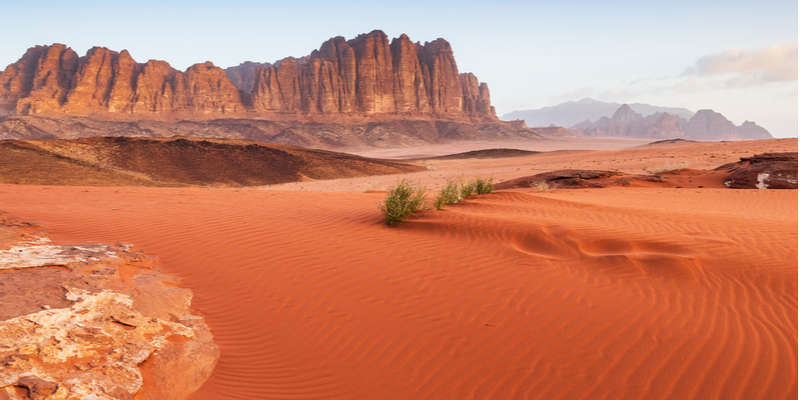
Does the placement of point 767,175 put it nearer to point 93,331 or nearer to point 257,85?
point 93,331

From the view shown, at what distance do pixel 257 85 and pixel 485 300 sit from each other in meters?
106

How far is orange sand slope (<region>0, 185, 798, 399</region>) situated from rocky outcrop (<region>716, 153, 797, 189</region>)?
25.7 ft

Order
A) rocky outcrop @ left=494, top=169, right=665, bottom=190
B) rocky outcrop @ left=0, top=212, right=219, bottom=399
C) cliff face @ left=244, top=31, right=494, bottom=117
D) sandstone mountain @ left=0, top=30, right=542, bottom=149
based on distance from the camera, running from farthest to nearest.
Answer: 1. cliff face @ left=244, top=31, right=494, bottom=117
2. sandstone mountain @ left=0, top=30, right=542, bottom=149
3. rocky outcrop @ left=494, top=169, right=665, bottom=190
4. rocky outcrop @ left=0, top=212, right=219, bottom=399

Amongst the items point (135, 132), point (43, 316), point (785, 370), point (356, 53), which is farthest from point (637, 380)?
point (356, 53)

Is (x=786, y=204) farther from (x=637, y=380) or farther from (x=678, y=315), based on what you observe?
(x=637, y=380)

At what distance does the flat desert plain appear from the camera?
123 inches

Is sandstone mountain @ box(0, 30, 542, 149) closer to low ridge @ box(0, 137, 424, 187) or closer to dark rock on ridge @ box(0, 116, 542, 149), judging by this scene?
dark rock on ridge @ box(0, 116, 542, 149)

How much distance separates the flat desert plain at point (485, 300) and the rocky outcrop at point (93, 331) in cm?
25

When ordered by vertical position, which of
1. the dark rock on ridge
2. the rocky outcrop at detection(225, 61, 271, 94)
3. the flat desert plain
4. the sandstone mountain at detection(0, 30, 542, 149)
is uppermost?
the rocky outcrop at detection(225, 61, 271, 94)

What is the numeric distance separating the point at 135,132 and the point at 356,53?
5173 centimetres

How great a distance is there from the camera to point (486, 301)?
4273 millimetres

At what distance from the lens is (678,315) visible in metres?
3.80

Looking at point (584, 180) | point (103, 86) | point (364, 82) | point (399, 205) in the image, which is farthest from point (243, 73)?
point (399, 205)

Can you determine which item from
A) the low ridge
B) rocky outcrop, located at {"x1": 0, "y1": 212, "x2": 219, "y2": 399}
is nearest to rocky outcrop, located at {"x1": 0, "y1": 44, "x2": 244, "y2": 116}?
the low ridge
